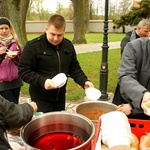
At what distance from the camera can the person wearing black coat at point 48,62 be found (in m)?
2.21

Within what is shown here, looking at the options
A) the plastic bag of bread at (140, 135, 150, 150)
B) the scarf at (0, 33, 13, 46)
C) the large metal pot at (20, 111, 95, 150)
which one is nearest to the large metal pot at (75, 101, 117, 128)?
the large metal pot at (20, 111, 95, 150)

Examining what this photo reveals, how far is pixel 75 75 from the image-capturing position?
2.55 meters

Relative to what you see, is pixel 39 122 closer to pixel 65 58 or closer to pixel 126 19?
pixel 65 58

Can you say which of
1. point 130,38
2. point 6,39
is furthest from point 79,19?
point 6,39

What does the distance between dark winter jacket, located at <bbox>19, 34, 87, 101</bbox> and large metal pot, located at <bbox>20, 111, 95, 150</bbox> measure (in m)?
0.70

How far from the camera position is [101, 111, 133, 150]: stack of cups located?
3.62ft

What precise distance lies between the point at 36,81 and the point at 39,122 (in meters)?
0.78

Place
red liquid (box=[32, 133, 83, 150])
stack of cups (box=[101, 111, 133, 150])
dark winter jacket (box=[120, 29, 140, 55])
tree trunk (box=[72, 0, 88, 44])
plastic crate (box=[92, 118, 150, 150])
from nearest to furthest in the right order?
stack of cups (box=[101, 111, 133, 150]) < red liquid (box=[32, 133, 83, 150]) < plastic crate (box=[92, 118, 150, 150]) < dark winter jacket (box=[120, 29, 140, 55]) < tree trunk (box=[72, 0, 88, 44])

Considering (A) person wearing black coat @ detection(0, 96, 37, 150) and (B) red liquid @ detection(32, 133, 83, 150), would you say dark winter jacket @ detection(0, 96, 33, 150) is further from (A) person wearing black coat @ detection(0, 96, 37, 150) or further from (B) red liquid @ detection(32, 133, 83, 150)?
(B) red liquid @ detection(32, 133, 83, 150)

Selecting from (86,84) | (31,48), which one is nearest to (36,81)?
(31,48)

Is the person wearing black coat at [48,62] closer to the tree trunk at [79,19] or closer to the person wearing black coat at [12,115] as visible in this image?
the person wearing black coat at [12,115]

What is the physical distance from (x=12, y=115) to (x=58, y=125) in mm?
292

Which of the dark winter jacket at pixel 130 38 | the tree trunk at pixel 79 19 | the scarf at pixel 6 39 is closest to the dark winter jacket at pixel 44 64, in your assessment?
the scarf at pixel 6 39

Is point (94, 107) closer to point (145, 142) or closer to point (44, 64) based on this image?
point (145, 142)
